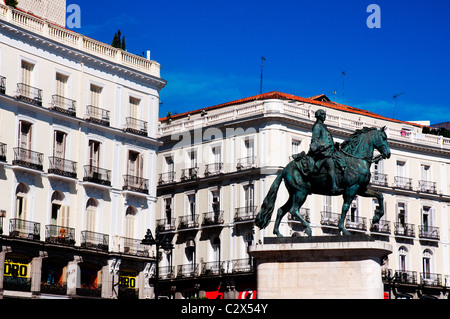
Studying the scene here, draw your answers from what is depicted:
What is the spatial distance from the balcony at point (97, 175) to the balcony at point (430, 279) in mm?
29295

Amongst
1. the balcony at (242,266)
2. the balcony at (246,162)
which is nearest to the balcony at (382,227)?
the balcony at (246,162)

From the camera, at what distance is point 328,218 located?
68.2 m

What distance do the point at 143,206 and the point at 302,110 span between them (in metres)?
16.2

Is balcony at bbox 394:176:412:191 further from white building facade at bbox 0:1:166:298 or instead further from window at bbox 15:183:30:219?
window at bbox 15:183:30:219

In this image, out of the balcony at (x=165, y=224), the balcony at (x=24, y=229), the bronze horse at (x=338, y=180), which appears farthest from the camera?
the balcony at (x=165, y=224)

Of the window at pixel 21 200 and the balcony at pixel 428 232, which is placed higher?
the balcony at pixel 428 232

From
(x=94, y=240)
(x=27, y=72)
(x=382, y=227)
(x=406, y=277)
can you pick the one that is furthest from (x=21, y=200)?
(x=406, y=277)

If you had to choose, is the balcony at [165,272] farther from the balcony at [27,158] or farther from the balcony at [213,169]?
the balcony at [27,158]

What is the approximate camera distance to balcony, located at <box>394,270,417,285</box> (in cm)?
7211

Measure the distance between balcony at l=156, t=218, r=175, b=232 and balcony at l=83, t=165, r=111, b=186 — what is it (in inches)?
611

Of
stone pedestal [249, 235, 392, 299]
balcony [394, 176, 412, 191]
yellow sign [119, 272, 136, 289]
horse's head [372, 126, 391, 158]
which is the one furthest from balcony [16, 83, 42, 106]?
balcony [394, 176, 412, 191]

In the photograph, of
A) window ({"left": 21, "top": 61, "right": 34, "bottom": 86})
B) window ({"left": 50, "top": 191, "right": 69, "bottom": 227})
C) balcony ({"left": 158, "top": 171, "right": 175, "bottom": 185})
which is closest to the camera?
window ({"left": 21, "top": 61, "right": 34, "bottom": 86})

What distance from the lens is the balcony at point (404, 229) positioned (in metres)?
73.2

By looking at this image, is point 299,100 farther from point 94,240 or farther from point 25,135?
point 25,135
